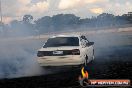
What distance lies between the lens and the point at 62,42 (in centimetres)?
1450

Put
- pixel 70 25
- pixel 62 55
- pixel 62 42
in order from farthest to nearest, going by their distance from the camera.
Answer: pixel 70 25, pixel 62 42, pixel 62 55

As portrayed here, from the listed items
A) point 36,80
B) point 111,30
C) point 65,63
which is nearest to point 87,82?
point 36,80

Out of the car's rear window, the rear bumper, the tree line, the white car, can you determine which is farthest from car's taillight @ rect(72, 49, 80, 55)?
the tree line

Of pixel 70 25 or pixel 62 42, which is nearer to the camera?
pixel 62 42

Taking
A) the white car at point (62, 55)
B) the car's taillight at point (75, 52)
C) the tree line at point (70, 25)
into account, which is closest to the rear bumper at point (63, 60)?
the white car at point (62, 55)

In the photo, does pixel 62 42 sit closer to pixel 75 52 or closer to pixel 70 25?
pixel 75 52

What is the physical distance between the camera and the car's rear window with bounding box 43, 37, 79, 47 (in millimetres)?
14320

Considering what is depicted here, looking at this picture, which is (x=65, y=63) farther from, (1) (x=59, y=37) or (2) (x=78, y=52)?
(1) (x=59, y=37)

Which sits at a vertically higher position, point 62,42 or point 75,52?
point 62,42

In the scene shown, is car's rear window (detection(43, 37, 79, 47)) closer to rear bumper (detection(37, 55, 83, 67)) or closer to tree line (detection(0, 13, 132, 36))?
rear bumper (detection(37, 55, 83, 67))

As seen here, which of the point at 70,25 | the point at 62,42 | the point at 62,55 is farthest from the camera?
the point at 70,25

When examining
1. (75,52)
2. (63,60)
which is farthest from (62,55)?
(75,52)

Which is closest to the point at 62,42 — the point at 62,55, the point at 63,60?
the point at 62,55

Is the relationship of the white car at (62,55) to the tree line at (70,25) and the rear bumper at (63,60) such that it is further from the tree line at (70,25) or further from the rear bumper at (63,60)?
the tree line at (70,25)
